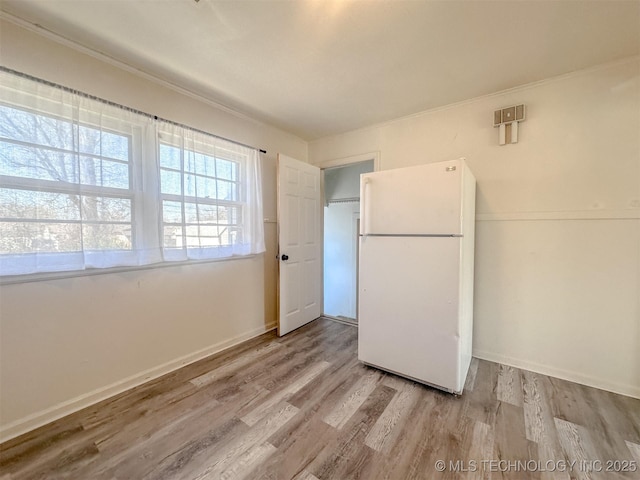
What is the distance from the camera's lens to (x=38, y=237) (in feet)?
5.10

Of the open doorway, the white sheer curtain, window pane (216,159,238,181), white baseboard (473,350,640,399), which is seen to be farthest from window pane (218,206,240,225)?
white baseboard (473,350,640,399)

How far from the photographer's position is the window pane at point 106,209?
172 centimetres

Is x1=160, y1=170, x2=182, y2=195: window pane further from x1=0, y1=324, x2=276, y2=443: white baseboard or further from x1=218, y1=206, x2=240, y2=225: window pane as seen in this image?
x1=0, y1=324, x2=276, y2=443: white baseboard

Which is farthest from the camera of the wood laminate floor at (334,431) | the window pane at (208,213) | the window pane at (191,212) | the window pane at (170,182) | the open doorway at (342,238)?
the open doorway at (342,238)

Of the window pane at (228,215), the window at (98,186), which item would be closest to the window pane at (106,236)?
the window at (98,186)

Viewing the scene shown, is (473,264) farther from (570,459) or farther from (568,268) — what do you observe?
(570,459)

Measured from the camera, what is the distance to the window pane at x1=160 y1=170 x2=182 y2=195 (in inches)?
83.0

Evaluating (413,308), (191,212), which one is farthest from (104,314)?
(413,308)

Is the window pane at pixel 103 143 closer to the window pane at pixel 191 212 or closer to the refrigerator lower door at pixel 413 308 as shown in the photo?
the window pane at pixel 191 212

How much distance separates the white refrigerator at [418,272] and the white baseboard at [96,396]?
1528mm

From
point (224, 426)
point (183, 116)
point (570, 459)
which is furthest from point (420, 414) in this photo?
point (183, 116)

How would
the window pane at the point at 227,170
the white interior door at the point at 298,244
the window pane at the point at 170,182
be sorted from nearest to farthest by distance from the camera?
the window pane at the point at 170,182 → the window pane at the point at 227,170 → the white interior door at the point at 298,244

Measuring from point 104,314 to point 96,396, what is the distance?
582 millimetres

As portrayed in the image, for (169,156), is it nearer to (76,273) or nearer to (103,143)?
(103,143)
